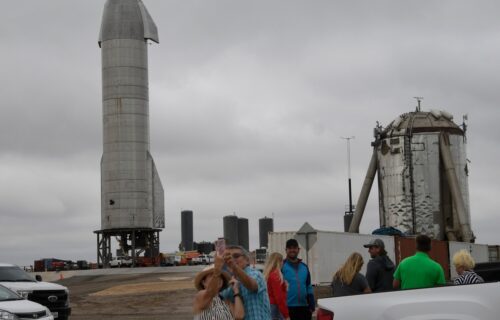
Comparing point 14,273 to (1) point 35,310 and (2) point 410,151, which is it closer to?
(1) point 35,310

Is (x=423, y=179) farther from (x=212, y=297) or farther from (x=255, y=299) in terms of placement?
(x=212, y=297)

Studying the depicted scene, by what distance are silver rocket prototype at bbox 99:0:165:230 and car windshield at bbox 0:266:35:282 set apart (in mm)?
36374

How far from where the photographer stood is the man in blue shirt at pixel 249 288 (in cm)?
816

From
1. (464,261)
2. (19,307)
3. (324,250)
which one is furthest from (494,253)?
(464,261)

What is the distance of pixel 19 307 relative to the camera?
17844 mm

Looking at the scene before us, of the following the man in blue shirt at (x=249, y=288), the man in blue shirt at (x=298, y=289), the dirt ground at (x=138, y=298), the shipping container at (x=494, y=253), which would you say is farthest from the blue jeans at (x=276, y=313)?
the shipping container at (x=494, y=253)

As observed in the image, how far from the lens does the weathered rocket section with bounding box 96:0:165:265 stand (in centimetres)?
5925

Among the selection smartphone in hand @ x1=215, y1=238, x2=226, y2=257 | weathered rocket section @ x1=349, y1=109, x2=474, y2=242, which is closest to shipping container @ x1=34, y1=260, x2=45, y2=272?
weathered rocket section @ x1=349, y1=109, x2=474, y2=242

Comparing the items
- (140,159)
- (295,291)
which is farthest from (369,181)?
(295,291)

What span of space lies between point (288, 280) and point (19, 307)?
7.82 meters

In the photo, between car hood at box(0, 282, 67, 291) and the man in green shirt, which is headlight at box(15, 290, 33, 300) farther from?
the man in green shirt

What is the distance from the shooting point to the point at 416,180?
146 ft

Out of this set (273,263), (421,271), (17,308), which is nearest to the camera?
(421,271)

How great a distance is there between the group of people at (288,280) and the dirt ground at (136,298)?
41.3 ft
